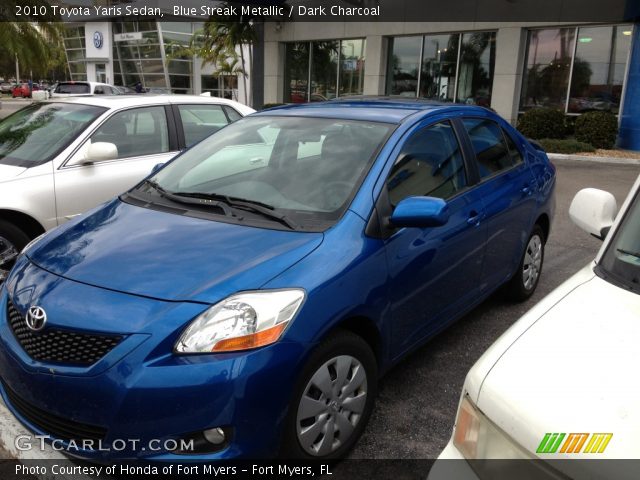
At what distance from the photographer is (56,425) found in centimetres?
228

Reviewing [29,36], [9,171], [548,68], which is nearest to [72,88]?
[29,36]

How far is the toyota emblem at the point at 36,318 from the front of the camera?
2.29 metres

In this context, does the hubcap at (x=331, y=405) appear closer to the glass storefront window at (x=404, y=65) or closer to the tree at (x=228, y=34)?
the glass storefront window at (x=404, y=65)

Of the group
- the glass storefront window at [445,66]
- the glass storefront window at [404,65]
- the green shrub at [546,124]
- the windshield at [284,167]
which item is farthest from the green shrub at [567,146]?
the windshield at [284,167]

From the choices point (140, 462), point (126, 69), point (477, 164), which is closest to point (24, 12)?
point (477, 164)

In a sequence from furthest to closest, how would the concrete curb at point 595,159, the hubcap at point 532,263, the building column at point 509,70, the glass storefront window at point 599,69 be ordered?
A: the building column at point 509,70 → the glass storefront window at point 599,69 → the concrete curb at point 595,159 → the hubcap at point 532,263

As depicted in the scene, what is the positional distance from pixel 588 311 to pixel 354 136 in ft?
5.78

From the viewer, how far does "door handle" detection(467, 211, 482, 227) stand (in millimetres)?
3467

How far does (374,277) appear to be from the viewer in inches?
105

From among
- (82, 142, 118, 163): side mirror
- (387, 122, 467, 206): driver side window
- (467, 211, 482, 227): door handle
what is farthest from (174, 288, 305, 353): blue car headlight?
(82, 142, 118, 163): side mirror

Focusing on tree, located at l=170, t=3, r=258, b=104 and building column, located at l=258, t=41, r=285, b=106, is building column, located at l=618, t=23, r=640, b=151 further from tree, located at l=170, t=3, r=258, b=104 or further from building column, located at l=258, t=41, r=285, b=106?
tree, located at l=170, t=3, r=258, b=104

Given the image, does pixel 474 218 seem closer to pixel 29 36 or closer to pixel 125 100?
pixel 125 100

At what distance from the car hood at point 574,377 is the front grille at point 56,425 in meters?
1.49

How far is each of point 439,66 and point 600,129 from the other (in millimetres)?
5991
